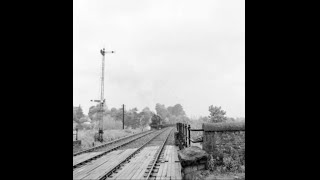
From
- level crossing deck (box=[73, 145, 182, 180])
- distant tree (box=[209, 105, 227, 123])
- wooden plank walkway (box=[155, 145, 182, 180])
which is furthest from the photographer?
distant tree (box=[209, 105, 227, 123])

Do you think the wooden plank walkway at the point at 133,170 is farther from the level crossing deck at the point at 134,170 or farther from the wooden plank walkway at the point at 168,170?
the wooden plank walkway at the point at 168,170

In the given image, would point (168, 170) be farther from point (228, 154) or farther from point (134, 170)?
point (228, 154)

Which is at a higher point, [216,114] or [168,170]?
[216,114]

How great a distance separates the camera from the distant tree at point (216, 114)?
1823 cm

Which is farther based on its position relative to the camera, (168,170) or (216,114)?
(216,114)

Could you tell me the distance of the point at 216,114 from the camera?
730 inches

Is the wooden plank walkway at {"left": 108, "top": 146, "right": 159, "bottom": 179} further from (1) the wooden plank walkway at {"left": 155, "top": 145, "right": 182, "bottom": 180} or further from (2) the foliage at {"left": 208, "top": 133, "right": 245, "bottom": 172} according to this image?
(2) the foliage at {"left": 208, "top": 133, "right": 245, "bottom": 172}

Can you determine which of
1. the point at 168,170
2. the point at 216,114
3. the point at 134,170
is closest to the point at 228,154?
the point at 168,170

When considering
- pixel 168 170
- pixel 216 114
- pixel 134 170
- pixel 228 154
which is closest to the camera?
pixel 228 154

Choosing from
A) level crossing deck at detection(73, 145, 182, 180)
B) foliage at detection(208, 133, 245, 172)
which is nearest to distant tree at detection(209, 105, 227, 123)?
level crossing deck at detection(73, 145, 182, 180)

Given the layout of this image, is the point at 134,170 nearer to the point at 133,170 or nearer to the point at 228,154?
the point at 133,170

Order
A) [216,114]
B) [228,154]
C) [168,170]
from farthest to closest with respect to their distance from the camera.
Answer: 1. [216,114]
2. [168,170]
3. [228,154]

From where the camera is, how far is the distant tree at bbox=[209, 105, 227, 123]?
59.8ft
